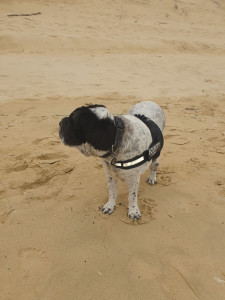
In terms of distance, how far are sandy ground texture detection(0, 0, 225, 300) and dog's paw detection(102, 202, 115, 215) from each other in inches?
4.7

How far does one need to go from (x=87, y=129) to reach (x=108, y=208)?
5.44ft

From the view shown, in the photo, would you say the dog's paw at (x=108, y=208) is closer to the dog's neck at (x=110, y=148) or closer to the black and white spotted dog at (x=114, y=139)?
the black and white spotted dog at (x=114, y=139)

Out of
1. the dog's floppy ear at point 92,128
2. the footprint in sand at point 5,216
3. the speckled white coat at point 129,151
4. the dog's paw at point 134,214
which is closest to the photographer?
the dog's floppy ear at point 92,128

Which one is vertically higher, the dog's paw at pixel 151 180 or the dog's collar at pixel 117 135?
the dog's collar at pixel 117 135

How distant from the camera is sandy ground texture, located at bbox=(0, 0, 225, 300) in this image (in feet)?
8.00

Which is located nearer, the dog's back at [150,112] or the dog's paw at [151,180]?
the dog's back at [150,112]

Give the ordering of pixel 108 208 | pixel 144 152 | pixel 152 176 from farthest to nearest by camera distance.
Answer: pixel 152 176 < pixel 108 208 < pixel 144 152

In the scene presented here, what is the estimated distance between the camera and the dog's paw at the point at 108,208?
326 centimetres

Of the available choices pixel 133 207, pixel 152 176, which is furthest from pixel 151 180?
pixel 133 207

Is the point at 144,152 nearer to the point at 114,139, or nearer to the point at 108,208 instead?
the point at 114,139

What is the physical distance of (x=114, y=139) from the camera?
220cm

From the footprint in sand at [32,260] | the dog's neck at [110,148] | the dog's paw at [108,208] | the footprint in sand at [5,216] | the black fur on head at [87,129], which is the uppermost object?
the black fur on head at [87,129]

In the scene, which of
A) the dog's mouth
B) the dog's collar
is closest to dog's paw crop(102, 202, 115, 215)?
the dog's collar

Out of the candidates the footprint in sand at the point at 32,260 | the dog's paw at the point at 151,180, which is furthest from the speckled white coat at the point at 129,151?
the footprint in sand at the point at 32,260
